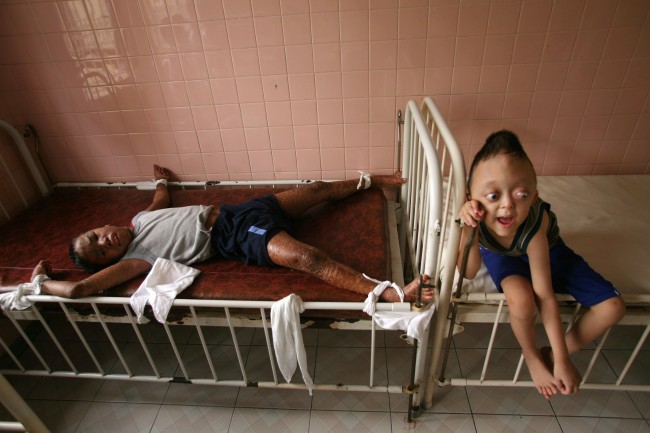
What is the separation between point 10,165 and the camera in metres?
2.23

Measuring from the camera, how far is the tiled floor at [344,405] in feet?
5.17

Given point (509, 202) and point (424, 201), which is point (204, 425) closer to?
point (424, 201)

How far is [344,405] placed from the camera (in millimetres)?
1686

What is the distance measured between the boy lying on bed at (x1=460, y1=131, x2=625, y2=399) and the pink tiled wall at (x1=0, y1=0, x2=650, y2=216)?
0.95 m

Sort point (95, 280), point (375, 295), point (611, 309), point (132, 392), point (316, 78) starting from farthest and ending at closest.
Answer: point (316, 78) → point (132, 392) → point (95, 280) → point (375, 295) → point (611, 309)

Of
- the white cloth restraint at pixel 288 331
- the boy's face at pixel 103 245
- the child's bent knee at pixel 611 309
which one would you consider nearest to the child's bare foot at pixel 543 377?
the child's bent knee at pixel 611 309

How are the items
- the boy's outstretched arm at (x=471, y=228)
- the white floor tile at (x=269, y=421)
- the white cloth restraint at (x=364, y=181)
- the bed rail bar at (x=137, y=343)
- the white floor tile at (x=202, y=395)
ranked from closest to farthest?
the boy's outstretched arm at (x=471, y=228) < the bed rail bar at (x=137, y=343) < the white floor tile at (x=269, y=421) < the white floor tile at (x=202, y=395) < the white cloth restraint at (x=364, y=181)

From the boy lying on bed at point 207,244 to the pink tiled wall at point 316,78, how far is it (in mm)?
450

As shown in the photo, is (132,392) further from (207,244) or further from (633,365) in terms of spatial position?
(633,365)

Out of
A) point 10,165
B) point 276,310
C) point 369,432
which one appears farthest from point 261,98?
point 369,432

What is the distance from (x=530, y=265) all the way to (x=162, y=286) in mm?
1437

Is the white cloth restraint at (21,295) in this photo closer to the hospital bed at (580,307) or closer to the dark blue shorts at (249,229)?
the dark blue shorts at (249,229)

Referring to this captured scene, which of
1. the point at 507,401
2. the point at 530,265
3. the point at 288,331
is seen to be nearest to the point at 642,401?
the point at 507,401

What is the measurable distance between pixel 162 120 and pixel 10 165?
1.01m
